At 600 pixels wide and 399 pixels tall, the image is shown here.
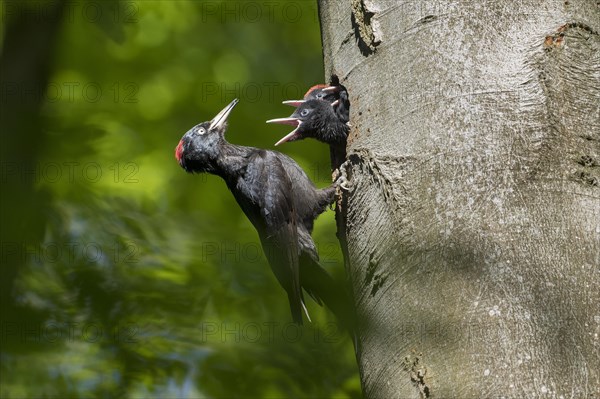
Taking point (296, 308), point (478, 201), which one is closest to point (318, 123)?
point (296, 308)

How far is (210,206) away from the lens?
652 cm

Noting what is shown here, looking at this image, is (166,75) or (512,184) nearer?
(512,184)

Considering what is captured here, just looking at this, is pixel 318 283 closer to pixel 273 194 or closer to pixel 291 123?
pixel 273 194

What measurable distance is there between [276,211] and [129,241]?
1.55m

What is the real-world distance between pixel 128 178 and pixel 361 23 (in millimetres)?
3869

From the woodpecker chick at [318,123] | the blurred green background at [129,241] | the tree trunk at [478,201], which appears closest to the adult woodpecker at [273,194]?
the blurred green background at [129,241]

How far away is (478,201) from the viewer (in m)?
2.22

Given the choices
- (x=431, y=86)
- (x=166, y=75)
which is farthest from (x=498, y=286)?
(x=166, y=75)

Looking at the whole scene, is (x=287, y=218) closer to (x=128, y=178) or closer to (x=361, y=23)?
(x=128, y=178)

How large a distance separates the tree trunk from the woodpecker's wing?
6.86ft

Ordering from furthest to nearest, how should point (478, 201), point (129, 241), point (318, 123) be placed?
point (318, 123)
point (129, 241)
point (478, 201)

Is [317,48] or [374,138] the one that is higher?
[317,48]

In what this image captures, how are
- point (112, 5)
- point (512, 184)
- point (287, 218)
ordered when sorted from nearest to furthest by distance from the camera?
point (512, 184) → point (112, 5) → point (287, 218)

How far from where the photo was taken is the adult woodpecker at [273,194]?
507 centimetres
